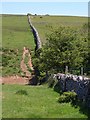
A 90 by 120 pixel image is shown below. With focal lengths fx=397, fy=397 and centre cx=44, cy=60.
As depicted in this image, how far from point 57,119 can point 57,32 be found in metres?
32.5

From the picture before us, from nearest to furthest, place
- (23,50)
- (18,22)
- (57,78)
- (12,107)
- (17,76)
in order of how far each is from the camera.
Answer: (12,107) → (57,78) → (17,76) → (23,50) → (18,22)

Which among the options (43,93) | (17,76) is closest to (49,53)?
(17,76)

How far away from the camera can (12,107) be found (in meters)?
26.9

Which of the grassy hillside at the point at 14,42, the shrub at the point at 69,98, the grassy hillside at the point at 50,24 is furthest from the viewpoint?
the grassy hillside at the point at 50,24

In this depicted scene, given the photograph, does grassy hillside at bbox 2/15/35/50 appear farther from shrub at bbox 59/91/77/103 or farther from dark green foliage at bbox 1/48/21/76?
shrub at bbox 59/91/77/103

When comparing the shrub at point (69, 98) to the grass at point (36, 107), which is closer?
the grass at point (36, 107)

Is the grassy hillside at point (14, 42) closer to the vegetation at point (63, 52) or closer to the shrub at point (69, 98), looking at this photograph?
the vegetation at point (63, 52)

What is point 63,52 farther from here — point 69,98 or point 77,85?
point 69,98

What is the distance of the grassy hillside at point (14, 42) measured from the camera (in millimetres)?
66250

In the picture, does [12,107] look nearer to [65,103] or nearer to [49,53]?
[65,103]

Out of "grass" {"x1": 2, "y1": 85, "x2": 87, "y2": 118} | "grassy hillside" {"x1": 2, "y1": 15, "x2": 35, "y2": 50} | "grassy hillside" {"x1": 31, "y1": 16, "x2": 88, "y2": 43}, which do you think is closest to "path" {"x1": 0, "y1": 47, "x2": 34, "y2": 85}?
"grassy hillside" {"x1": 2, "y1": 15, "x2": 35, "y2": 50}

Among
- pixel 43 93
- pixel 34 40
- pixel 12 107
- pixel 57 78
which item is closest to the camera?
pixel 12 107

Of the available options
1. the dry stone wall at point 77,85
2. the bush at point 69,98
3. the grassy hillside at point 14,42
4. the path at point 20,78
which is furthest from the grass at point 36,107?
the grassy hillside at point 14,42

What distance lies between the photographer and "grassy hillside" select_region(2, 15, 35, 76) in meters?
66.2
